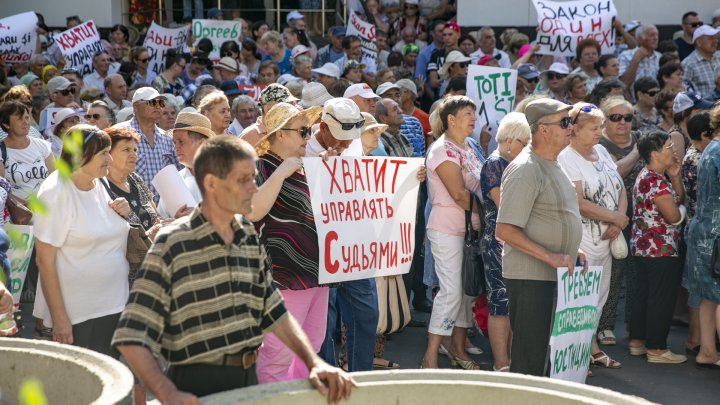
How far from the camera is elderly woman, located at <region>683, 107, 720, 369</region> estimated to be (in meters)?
7.26

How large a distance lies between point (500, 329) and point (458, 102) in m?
1.61

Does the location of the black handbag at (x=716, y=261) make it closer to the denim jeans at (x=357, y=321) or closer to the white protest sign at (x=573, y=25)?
the denim jeans at (x=357, y=321)

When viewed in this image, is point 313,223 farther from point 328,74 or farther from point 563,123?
point 328,74

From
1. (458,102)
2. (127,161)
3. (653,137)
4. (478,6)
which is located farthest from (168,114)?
(478,6)

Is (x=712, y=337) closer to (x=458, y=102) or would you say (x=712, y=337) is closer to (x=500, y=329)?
(x=500, y=329)

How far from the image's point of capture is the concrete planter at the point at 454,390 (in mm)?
3449

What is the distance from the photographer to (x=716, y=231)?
730 cm

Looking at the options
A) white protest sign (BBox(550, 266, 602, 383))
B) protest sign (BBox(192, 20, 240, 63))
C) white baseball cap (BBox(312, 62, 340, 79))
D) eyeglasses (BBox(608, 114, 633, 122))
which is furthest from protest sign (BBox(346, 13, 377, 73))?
white protest sign (BBox(550, 266, 602, 383))

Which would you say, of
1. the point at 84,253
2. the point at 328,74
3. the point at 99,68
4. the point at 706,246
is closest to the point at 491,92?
the point at 328,74

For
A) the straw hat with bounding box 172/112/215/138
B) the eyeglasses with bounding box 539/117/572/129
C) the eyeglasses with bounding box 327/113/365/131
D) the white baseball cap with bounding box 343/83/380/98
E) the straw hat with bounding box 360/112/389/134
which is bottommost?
the straw hat with bounding box 360/112/389/134

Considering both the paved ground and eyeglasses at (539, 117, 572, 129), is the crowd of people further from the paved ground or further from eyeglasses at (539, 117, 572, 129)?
the paved ground

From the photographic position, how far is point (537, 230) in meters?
5.61

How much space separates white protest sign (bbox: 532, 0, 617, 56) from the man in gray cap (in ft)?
23.4

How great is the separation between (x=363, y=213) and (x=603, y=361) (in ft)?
8.05
